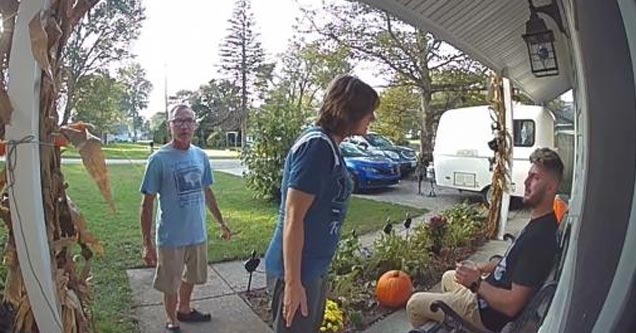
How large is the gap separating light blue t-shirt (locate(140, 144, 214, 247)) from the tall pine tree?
15377 millimetres

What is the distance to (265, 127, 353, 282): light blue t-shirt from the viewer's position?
1.67 meters

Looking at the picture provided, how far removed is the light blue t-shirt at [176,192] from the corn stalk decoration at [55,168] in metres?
1.56

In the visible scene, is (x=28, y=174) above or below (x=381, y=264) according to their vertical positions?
above

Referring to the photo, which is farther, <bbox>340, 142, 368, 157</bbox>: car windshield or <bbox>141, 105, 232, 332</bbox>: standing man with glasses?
<bbox>340, 142, 368, 157</bbox>: car windshield

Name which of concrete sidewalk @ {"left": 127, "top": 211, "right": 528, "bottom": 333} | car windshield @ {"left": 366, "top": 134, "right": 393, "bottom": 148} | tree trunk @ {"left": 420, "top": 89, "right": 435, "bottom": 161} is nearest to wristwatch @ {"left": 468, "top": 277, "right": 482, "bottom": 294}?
concrete sidewalk @ {"left": 127, "top": 211, "right": 528, "bottom": 333}

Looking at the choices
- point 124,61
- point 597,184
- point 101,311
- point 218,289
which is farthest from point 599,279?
point 124,61

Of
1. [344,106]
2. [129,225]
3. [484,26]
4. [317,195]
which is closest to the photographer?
[317,195]

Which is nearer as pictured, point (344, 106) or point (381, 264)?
point (344, 106)

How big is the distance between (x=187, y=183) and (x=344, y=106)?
1.69 meters

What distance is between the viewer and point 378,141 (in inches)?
519

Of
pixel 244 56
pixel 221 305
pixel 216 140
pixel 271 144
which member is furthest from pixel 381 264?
pixel 244 56

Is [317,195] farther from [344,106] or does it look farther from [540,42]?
[540,42]

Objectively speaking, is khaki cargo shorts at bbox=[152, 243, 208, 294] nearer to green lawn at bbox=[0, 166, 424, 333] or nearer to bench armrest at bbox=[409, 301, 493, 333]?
green lawn at bbox=[0, 166, 424, 333]

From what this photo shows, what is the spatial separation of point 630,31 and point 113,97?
10099mm
